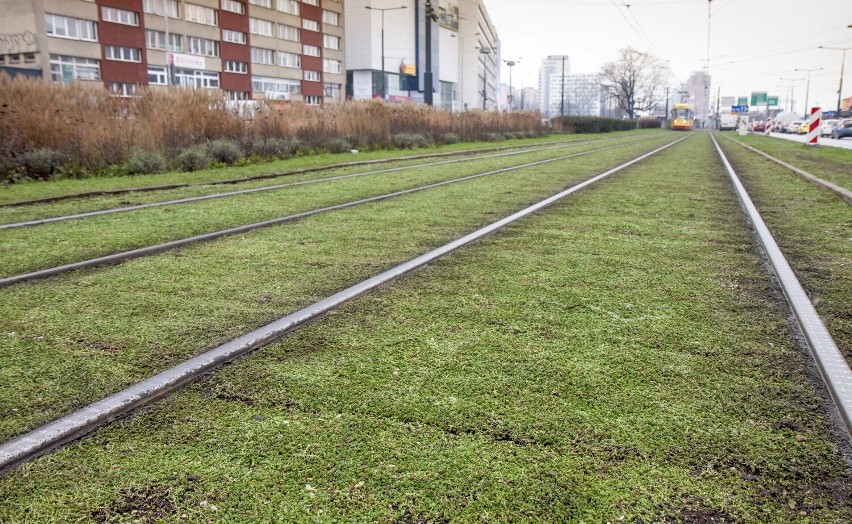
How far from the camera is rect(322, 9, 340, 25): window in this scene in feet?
261

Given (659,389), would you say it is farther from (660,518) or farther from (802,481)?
(660,518)

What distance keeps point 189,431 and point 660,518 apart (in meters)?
1.61

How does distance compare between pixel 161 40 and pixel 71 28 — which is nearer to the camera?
pixel 71 28

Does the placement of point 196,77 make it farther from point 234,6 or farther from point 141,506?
point 141,506

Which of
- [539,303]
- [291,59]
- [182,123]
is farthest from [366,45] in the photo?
[539,303]

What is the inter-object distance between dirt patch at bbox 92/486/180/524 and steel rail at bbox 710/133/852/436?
2.32 m

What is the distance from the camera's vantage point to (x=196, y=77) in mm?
61281

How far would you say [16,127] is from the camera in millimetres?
12164

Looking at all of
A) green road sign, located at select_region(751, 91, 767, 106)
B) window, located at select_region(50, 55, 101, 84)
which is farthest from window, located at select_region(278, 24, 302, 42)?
green road sign, located at select_region(751, 91, 767, 106)

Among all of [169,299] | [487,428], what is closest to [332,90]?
[169,299]

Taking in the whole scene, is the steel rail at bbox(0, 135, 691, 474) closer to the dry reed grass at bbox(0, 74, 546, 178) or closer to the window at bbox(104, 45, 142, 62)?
the dry reed grass at bbox(0, 74, 546, 178)

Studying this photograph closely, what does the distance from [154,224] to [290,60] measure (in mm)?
72401

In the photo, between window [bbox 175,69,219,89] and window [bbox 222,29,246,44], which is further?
window [bbox 222,29,246,44]

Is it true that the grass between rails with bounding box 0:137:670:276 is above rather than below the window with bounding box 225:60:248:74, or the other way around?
below
